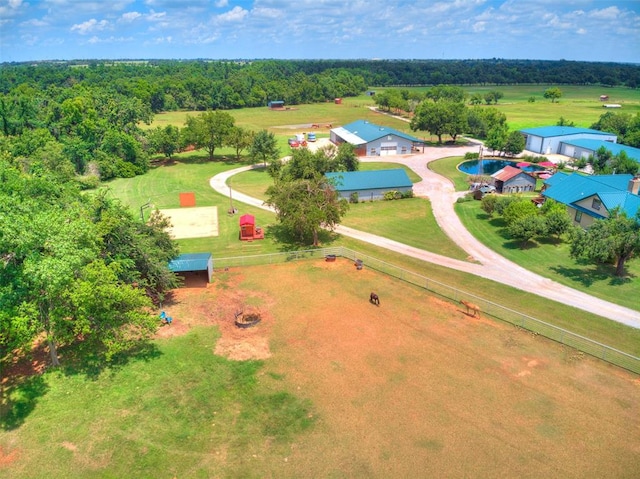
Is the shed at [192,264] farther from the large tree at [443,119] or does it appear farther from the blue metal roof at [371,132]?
the large tree at [443,119]

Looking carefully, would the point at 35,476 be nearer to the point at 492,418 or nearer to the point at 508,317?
the point at 492,418

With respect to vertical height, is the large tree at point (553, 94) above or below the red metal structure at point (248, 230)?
above

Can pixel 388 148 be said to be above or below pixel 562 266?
above

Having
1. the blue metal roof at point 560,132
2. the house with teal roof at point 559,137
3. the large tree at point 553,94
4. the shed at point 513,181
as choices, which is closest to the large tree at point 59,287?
the shed at point 513,181

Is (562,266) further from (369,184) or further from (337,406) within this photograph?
(337,406)

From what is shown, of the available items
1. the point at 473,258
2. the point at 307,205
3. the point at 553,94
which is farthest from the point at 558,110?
the point at 307,205

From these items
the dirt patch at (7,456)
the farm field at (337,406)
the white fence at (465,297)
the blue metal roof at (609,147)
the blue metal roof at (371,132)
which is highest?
the blue metal roof at (371,132)

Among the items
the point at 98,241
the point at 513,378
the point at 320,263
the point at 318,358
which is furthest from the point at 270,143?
the point at 513,378
